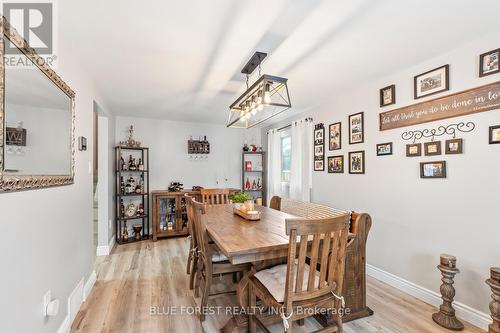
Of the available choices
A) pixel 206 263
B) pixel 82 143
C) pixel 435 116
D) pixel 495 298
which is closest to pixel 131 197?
pixel 82 143

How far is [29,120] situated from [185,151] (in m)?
3.65

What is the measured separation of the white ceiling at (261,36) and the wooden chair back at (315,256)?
1316mm

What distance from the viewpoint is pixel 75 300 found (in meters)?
1.99

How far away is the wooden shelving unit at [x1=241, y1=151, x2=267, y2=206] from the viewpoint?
5242 mm

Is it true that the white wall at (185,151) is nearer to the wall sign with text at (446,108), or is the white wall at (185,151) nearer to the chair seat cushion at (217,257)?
the chair seat cushion at (217,257)

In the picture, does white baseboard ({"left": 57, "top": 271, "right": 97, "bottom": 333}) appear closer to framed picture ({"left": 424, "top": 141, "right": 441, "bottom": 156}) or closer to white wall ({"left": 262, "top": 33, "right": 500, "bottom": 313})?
white wall ({"left": 262, "top": 33, "right": 500, "bottom": 313})

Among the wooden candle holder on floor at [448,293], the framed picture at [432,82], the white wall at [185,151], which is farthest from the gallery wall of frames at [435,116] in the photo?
the white wall at [185,151]

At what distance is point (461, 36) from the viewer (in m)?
1.86

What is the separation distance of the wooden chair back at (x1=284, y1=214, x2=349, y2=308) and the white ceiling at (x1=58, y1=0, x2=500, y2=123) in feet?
4.32

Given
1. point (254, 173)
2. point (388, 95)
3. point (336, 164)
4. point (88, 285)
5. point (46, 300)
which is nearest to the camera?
point (46, 300)

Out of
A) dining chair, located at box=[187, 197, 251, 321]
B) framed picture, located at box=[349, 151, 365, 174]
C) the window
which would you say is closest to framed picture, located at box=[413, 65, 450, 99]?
framed picture, located at box=[349, 151, 365, 174]

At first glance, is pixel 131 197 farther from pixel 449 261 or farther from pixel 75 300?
pixel 449 261

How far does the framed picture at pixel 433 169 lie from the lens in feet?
7.00

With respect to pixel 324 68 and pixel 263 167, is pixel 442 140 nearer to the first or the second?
pixel 324 68
